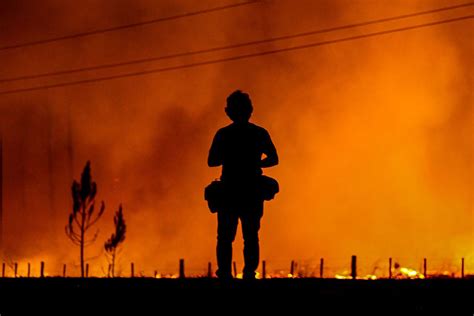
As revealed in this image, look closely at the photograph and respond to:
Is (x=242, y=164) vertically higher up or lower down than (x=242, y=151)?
lower down

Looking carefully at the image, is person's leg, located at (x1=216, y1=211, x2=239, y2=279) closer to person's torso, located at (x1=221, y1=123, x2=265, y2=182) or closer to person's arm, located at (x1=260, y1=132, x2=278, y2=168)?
person's torso, located at (x1=221, y1=123, x2=265, y2=182)

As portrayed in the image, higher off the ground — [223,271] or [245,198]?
[245,198]

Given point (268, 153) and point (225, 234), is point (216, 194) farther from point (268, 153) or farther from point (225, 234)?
point (268, 153)

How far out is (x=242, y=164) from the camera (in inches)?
476
